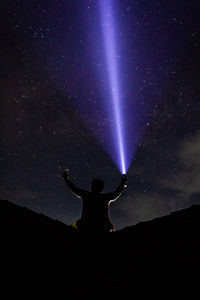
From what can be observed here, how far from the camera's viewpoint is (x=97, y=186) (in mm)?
6043

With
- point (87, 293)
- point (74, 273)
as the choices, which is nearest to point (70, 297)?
point (87, 293)

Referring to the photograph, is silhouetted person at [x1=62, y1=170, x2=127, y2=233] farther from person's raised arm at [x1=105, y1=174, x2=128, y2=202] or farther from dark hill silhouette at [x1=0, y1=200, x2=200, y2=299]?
dark hill silhouette at [x1=0, y1=200, x2=200, y2=299]

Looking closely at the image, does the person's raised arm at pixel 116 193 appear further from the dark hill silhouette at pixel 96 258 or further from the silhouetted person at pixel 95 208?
the dark hill silhouette at pixel 96 258

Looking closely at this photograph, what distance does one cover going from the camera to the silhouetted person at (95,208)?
18.4 ft

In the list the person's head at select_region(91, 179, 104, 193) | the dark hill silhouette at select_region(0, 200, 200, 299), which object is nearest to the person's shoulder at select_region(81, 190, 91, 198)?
the person's head at select_region(91, 179, 104, 193)

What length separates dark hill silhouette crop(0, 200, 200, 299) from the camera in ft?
11.1

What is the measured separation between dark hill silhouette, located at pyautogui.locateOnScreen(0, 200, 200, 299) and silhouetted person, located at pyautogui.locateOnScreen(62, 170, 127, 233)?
1.92 ft

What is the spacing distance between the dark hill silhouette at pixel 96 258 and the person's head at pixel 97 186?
122 cm

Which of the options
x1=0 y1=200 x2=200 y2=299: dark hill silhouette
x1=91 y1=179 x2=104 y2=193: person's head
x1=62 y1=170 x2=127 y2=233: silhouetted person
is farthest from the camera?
x1=91 y1=179 x2=104 y2=193: person's head

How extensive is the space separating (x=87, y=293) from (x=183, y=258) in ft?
4.38

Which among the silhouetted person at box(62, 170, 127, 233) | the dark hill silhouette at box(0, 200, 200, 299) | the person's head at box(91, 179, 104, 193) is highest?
the person's head at box(91, 179, 104, 193)

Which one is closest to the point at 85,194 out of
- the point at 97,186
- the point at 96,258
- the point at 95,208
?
the point at 97,186

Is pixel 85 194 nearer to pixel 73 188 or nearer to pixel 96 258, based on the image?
pixel 73 188

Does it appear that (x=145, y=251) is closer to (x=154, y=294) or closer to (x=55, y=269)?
(x=154, y=294)
